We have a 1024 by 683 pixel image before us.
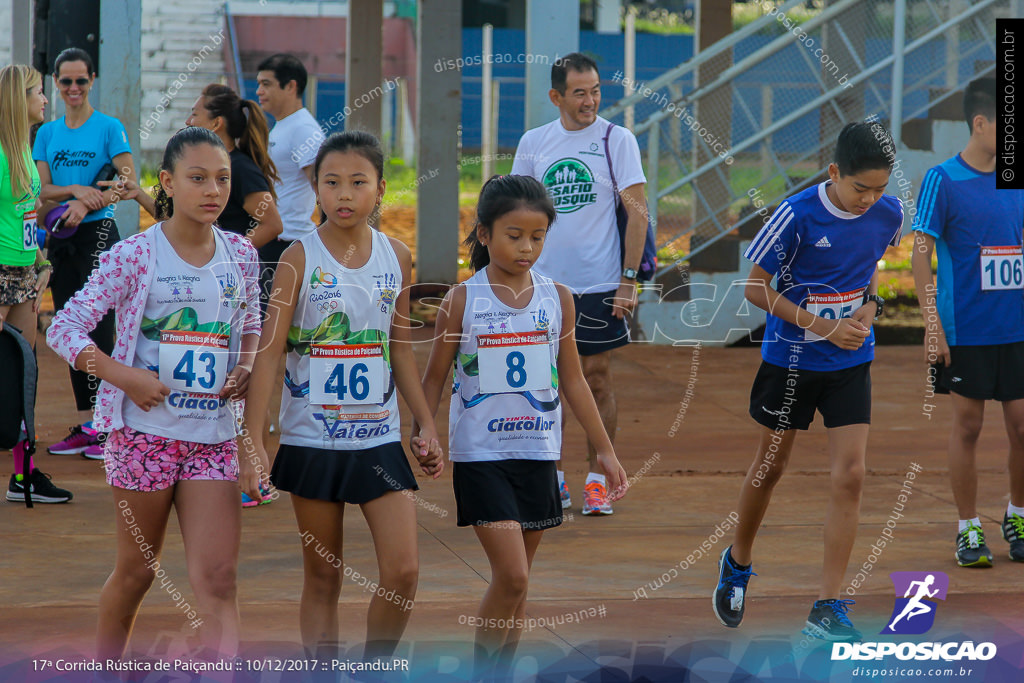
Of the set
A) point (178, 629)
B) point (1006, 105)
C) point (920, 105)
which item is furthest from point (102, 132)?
point (920, 105)

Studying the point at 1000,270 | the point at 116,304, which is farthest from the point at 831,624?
the point at 116,304

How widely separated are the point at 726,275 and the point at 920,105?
2.31 metres

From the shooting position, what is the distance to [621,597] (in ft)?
15.7

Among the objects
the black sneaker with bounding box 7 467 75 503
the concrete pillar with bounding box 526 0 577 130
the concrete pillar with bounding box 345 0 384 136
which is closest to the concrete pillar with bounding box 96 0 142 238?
A: the concrete pillar with bounding box 526 0 577 130

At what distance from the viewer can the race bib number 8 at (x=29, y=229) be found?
19.6 ft

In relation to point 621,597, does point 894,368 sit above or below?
above

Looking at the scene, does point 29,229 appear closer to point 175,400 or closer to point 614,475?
point 175,400

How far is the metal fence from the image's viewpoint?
428 inches

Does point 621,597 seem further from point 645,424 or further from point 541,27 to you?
point 541,27

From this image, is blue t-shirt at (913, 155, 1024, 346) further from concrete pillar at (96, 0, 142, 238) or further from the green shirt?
concrete pillar at (96, 0, 142, 238)

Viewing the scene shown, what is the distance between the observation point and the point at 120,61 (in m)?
8.95

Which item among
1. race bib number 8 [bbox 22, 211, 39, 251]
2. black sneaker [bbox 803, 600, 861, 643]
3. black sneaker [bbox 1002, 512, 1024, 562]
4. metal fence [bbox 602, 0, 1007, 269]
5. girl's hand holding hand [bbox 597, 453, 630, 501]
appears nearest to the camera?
girl's hand holding hand [bbox 597, 453, 630, 501]

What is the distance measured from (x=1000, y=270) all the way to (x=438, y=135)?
8.86 m

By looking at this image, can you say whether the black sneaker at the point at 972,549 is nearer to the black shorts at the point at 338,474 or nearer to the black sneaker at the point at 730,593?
the black sneaker at the point at 730,593
